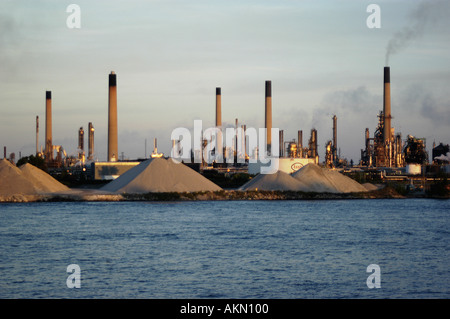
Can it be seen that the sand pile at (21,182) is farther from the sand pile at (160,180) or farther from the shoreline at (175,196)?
the sand pile at (160,180)

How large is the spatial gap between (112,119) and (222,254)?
61.5 metres

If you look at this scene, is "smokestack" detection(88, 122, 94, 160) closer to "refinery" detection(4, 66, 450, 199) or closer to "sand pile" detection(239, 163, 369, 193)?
"refinery" detection(4, 66, 450, 199)

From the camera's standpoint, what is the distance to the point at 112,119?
89.9 meters

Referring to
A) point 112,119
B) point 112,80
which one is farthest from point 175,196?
point 112,80

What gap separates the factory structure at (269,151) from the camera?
91562 mm

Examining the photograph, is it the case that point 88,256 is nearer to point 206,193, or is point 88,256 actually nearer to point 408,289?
point 408,289

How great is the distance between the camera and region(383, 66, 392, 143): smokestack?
326 ft

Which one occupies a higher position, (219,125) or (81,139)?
(219,125)

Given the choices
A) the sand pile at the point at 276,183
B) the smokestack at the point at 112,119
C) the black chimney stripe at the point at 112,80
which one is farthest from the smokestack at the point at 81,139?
the sand pile at the point at 276,183

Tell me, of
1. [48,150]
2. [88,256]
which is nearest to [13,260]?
[88,256]

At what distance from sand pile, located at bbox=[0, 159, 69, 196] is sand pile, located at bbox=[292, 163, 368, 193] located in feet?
83.1

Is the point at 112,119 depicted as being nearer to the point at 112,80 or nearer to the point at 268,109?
the point at 112,80

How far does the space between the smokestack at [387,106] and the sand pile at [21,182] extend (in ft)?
150
